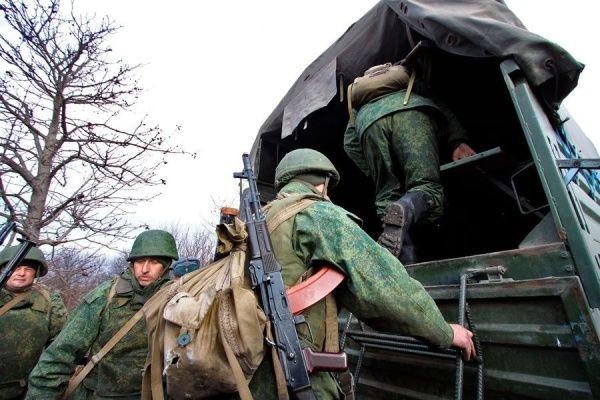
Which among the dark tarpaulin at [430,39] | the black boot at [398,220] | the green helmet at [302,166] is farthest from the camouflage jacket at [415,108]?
the green helmet at [302,166]

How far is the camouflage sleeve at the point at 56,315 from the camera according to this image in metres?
3.98

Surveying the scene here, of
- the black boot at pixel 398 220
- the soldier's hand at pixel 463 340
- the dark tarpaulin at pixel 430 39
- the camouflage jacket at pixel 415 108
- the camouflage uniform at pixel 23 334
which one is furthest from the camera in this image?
the camouflage uniform at pixel 23 334

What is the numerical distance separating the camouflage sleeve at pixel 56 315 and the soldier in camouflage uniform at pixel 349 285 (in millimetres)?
3571

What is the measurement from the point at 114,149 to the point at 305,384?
649cm

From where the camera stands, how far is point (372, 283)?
153 centimetres

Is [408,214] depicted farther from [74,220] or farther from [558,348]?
[74,220]

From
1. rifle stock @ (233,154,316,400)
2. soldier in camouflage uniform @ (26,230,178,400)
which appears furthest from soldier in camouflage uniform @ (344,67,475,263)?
soldier in camouflage uniform @ (26,230,178,400)

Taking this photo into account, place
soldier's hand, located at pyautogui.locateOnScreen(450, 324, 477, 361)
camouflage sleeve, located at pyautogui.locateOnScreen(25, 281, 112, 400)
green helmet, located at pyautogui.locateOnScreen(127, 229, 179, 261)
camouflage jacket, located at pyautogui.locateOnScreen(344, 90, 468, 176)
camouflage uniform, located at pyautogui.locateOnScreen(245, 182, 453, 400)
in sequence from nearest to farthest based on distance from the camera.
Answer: camouflage uniform, located at pyautogui.locateOnScreen(245, 182, 453, 400) → soldier's hand, located at pyautogui.locateOnScreen(450, 324, 477, 361) → camouflage sleeve, located at pyautogui.locateOnScreen(25, 281, 112, 400) → camouflage jacket, located at pyautogui.locateOnScreen(344, 90, 468, 176) → green helmet, located at pyautogui.locateOnScreen(127, 229, 179, 261)

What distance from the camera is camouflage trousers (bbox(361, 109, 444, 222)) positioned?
9.23ft

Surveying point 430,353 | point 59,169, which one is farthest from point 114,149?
point 430,353

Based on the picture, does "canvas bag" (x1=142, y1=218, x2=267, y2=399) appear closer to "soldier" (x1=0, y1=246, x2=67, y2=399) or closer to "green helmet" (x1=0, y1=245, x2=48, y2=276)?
"soldier" (x1=0, y1=246, x2=67, y2=399)

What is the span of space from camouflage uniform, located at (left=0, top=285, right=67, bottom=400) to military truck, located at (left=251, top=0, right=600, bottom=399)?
2698mm

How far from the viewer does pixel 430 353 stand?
2041 mm

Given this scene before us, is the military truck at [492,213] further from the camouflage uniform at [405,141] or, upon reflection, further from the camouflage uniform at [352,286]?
the camouflage uniform at [352,286]
